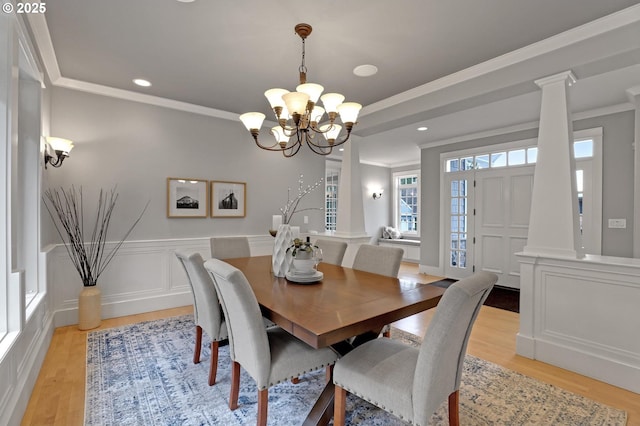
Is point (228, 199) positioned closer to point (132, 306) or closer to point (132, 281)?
point (132, 281)

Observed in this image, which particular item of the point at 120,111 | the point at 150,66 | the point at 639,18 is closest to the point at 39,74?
the point at 150,66

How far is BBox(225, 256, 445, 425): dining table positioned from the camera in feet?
4.58

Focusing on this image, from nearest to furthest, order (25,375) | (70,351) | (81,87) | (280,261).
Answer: (25,375), (280,261), (70,351), (81,87)

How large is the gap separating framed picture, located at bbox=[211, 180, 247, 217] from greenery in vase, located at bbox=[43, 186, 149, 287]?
1.09m

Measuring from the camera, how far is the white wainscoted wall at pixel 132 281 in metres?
3.25

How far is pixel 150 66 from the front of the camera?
290cm

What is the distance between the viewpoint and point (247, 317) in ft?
5.08

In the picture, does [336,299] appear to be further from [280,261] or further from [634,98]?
[634,98]

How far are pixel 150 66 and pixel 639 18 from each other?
3700 mm

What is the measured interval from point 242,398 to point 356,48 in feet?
8.80

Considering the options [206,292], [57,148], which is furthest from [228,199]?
[206,292]

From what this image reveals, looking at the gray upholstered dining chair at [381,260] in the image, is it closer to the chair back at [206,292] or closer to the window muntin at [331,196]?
the chair back at [206,292]

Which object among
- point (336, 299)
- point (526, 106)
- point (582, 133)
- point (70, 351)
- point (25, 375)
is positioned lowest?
point (70, 351)

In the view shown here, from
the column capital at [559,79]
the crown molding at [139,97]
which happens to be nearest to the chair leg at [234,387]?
the column capital at [559,79]
